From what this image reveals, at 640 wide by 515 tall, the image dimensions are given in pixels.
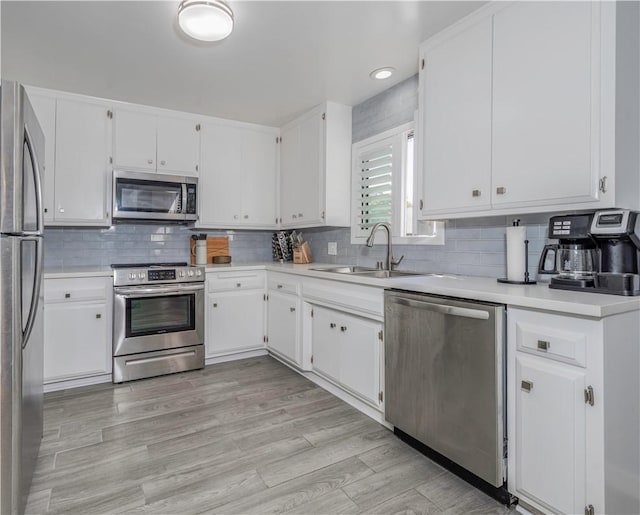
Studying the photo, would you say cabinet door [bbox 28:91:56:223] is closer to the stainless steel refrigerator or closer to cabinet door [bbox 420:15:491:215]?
the stainless steel refrigerator

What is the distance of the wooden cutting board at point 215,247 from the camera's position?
12.8 ft

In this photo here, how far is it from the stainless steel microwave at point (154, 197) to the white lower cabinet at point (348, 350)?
162 centimetres

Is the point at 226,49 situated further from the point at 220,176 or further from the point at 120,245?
the point at 120,245

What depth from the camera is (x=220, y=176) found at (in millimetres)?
3836

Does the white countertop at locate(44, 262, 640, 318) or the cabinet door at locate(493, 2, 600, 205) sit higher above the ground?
the cabinet door at locate(493, 2, 600, 205)

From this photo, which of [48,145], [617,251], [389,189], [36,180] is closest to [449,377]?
[617,251]

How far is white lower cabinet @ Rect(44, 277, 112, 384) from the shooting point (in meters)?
2.80

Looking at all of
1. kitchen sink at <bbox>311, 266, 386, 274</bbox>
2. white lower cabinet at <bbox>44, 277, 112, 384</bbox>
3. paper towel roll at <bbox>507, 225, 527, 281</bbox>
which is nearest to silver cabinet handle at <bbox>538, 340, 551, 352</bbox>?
paper towel roll at <bbox>507, 225, 527, 281</bbox>

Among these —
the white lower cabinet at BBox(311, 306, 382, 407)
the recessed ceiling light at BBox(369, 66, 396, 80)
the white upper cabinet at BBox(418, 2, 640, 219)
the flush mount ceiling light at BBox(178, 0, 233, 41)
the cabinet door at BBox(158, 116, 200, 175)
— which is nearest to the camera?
the white upper cabinet at BBox(418, 2, 640, 219)

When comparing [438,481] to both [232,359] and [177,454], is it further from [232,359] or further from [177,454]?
[232,359]

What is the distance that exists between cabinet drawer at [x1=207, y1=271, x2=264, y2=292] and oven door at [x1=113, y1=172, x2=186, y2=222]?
2.13 feet

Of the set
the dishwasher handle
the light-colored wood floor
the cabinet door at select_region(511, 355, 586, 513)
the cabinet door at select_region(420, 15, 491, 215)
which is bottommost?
the light-colored wood floor

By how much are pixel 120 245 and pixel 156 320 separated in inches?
37.2

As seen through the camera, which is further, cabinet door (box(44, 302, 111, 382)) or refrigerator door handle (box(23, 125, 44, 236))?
cabinet door (box(44, 302, 111, 382))
